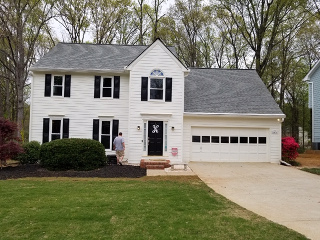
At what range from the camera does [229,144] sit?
16734 millimetres

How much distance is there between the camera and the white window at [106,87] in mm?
16547

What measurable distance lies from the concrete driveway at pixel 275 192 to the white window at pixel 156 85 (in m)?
4.85

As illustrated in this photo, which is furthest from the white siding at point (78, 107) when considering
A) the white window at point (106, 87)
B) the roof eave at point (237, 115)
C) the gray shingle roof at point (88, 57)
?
the roof eave at point (237, 115)

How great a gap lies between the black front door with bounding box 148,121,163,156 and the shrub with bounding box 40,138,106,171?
138 inches

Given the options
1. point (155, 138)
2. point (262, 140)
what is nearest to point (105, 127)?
point (155, 138)

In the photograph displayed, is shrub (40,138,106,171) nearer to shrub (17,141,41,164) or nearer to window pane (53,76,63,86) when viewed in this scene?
shrub (17,141,41,164)

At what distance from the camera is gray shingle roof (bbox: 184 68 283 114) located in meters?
16.8

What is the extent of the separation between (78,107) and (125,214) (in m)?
11.4

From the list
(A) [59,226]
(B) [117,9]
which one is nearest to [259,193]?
(A) [59,226]

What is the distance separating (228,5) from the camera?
2842 cm

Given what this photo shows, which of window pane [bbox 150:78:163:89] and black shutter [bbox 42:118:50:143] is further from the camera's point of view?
black shutter [bbox 42:118:50:143]

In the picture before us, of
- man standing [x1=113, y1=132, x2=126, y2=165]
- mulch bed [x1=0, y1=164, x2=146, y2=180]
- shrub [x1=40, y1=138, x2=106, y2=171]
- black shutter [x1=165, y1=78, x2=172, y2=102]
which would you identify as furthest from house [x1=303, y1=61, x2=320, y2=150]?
shrub [x1=40, y1=138, x2=106, y2=171]

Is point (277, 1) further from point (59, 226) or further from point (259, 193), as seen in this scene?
point (59, 226)

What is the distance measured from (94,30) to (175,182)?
24406 mm
